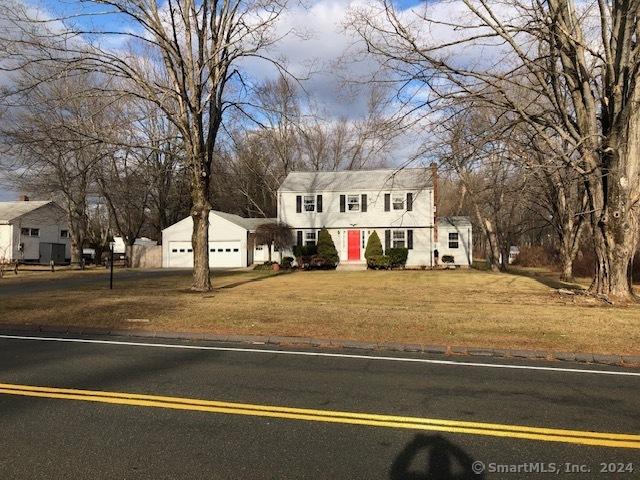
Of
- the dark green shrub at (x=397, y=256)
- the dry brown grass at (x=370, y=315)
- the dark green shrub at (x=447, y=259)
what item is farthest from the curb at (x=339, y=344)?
the dark green shrub at (x=447, y=259)

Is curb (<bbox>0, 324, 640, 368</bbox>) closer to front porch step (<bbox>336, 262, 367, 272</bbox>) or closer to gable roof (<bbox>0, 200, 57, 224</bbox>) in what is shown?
front porch step (<bbox>336, 262, 367, 272</bbox>)

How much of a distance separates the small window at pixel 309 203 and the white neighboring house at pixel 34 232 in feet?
77.1

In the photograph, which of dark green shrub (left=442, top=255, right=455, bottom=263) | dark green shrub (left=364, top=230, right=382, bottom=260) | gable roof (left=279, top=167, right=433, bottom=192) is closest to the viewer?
dark green shrub (left=364, top=230, right=382, bottom=260)

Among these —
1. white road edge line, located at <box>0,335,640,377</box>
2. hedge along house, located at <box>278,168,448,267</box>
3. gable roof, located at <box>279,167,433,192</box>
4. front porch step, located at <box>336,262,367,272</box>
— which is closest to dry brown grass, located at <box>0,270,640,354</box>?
white road edge line, located at <box>0,335,640,377</box>

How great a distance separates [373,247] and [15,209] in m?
35.2

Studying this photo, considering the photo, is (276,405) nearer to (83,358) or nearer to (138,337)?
(83,358)

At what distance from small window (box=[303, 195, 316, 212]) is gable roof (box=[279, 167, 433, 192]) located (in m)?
0.55

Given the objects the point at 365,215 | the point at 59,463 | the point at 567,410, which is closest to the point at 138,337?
the point at 59,463

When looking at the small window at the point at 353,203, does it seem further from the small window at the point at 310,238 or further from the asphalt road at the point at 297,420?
the asphalt road at the point at 297,420

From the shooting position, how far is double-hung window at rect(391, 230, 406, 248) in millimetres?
39688

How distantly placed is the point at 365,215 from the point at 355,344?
30.4m

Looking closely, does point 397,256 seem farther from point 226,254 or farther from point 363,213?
point 226,254

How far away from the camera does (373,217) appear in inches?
1577

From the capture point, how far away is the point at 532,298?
1788 cm
